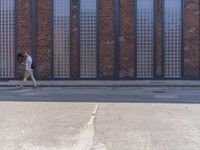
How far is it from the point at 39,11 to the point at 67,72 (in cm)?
363

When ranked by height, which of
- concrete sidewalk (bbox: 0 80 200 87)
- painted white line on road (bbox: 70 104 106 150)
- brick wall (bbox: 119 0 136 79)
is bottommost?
painted white line on road (bbox: 70 104 106 150)

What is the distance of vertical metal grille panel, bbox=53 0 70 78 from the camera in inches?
992

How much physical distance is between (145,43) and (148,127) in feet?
49.0

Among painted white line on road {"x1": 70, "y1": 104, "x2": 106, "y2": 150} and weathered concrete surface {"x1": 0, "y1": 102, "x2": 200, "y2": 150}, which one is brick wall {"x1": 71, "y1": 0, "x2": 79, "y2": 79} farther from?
painted white line on road {"x1": 70, "y1": 104, "x2": 106, "y2": 150}

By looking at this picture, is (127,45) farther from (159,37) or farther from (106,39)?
(159,37)

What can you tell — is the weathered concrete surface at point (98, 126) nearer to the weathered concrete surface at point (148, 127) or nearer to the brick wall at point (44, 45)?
the weathered concrete surface at point (148, 127)

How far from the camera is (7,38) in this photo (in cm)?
2539

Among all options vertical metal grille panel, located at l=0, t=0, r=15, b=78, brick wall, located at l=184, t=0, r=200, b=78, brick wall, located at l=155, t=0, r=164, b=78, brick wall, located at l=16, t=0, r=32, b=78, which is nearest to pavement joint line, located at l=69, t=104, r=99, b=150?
brick wall, located at l=155, t=0, r=164, b=78

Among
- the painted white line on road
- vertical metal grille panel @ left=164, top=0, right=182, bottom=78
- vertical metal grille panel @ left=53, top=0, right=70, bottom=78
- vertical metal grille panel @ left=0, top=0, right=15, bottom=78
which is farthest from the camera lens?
vertical metal grille panel @ left=0, top=0, right=15, bottom=78

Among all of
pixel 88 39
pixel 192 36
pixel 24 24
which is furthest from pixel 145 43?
pixel 24 24

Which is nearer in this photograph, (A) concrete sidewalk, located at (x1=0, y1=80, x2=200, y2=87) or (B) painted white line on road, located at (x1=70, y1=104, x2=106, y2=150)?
(B) painted white line on road, located at (x1=70, y1=104, x2=106, y2=150)

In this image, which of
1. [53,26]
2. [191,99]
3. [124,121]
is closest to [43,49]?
[53,26]

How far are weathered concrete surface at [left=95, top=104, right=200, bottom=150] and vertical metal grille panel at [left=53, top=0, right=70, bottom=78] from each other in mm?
10855

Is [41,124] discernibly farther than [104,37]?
No
